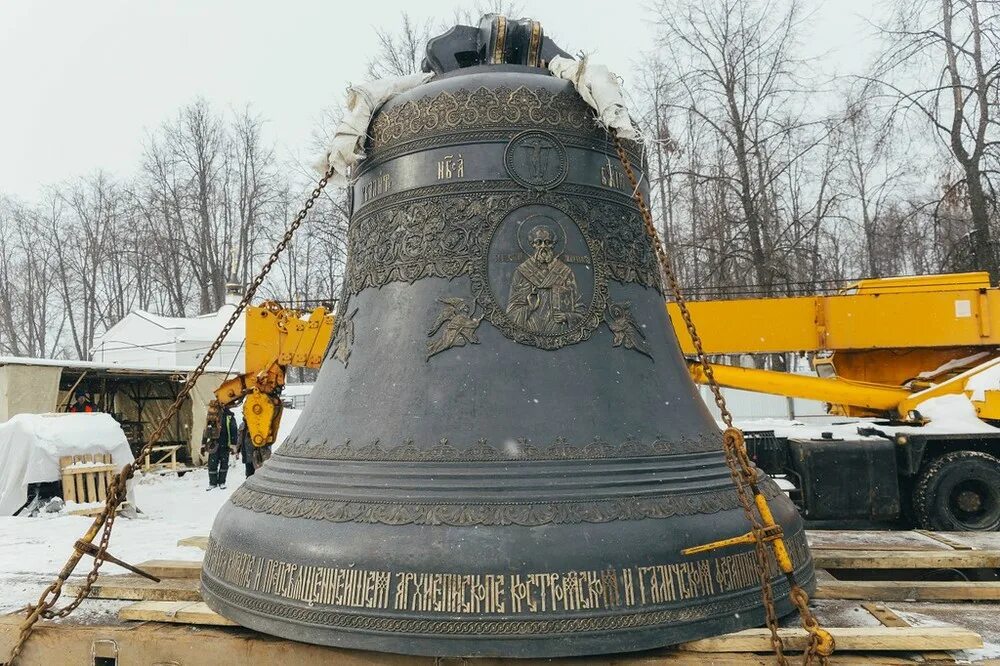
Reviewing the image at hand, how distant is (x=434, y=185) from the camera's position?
2.96 m

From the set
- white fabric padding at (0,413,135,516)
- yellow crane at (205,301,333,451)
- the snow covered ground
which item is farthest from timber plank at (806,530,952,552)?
white fabric padding at (0,413,135,516)

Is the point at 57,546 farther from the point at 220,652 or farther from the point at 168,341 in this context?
the point at 168,341

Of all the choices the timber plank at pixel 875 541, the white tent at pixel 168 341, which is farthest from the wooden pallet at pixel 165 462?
the timber plank at pixel 875 541

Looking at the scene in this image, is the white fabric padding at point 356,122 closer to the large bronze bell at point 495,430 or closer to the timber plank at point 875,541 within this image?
the large bronze bell at point 495,430

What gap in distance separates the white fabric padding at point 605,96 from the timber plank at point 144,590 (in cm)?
246

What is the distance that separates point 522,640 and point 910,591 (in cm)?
172

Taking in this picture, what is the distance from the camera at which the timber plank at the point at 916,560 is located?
3.34m

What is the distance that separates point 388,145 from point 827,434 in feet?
23.7

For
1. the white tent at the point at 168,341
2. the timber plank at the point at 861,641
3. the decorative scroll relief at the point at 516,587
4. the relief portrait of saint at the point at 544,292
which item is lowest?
the timber plank at the point at 861,641

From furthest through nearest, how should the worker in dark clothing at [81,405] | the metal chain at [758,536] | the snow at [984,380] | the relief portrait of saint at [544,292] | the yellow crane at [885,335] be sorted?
1. the worker in dark clothing at [81,405]
2. the yellow crane at [885,335]
3. the snow at [984,380]
4. the relief portrait of saint at [544,292]
5. the metal chain at [758,536]

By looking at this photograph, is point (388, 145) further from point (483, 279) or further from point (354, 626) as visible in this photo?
point (354, 626)

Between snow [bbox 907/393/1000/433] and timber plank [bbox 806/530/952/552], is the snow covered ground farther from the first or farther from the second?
snow [bbox 907/393/1000/433]

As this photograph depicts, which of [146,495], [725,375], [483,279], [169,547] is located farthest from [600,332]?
[146,495]

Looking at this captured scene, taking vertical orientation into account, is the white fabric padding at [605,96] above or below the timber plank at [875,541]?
above
